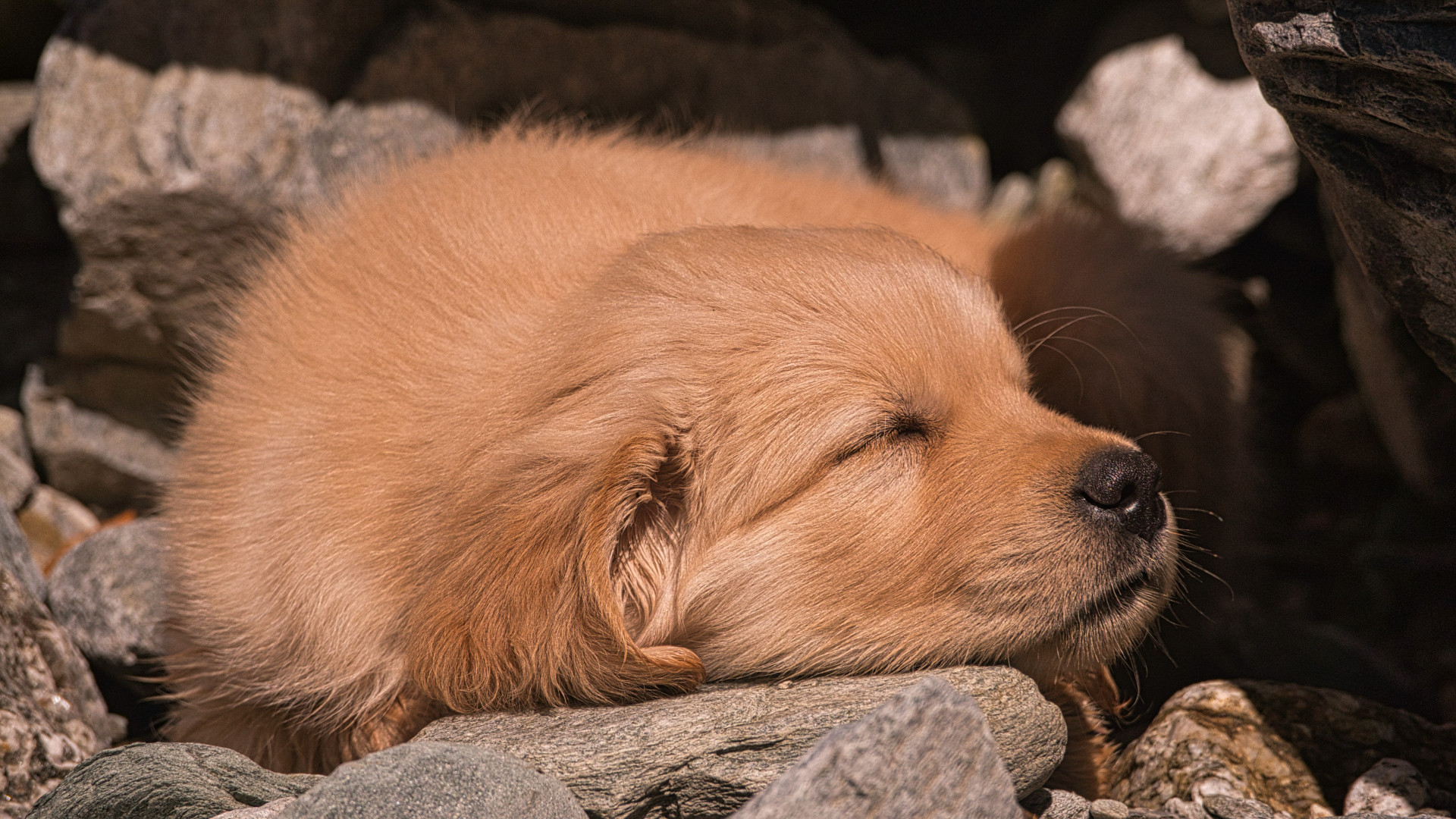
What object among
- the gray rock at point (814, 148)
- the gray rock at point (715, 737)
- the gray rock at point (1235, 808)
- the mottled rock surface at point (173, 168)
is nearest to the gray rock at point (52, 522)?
the mottled rock surface at point (173, 168)

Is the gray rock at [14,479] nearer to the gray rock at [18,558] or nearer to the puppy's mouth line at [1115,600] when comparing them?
the gray rock at [18,558]

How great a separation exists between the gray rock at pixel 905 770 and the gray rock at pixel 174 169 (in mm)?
3036

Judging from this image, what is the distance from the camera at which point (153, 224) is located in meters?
4.18

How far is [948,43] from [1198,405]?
294 centimetres

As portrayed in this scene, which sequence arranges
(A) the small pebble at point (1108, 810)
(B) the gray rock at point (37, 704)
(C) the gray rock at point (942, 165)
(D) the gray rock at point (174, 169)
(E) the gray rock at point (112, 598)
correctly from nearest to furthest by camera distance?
(A) the small pebble at point (1108, 810) → (B) the gray rock at point (37, 704) → (E) the gray rock at point (112, 598) → (D) the gray rock at point (174, 169) → (C) the gray rock at point (942, 165)

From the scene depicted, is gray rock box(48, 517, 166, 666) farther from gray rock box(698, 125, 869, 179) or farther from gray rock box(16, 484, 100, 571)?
gray rock box(698, 125, 869, 179)

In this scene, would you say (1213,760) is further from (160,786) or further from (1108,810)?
(160,786)

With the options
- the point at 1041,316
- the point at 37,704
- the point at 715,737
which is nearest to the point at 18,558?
the point at 37,704

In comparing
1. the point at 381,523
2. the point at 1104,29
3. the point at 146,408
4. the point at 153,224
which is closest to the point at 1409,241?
the point at 381,523

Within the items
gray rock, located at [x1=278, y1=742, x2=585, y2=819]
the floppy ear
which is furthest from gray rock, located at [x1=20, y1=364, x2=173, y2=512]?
gray rock, located at [x1=278, y1=742, x2=585, y2=819]

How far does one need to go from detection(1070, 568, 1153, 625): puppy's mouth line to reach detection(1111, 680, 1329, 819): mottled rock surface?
490 mm

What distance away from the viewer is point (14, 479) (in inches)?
174

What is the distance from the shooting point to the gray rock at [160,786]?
240 cm

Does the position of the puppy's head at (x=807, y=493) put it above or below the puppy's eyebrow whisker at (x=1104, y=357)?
above
